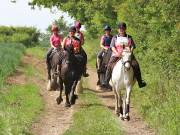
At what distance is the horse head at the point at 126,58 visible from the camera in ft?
49.1

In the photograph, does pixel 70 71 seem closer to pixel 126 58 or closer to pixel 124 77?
pixel 124 77

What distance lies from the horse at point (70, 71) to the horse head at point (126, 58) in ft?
9.13

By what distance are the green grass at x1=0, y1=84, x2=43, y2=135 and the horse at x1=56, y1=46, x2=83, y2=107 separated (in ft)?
3.30

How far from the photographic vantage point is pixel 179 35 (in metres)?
19.2

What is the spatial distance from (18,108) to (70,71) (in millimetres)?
2136

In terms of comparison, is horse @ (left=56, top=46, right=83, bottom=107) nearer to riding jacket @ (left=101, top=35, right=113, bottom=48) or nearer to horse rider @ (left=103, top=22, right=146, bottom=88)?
horse rider @ (left=103, top=22, right=146, bottom=88)

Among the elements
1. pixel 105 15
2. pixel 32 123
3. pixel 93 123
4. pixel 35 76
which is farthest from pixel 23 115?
pixel 105 15

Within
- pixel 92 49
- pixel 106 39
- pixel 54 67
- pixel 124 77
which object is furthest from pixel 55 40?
pixel 92 49

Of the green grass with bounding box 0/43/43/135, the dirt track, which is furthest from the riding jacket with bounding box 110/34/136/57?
the green grass with bounding box 0/43/43/135

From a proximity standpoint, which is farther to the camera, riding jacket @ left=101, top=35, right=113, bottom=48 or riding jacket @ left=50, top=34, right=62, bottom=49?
riding jacket @ left=101, top=35, right=113, bottom=48

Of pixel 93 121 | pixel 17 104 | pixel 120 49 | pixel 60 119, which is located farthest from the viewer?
pixel 17 104

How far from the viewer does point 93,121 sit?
47.5 feet

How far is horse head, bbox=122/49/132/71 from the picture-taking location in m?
15.0

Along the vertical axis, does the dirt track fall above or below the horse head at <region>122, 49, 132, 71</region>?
below
